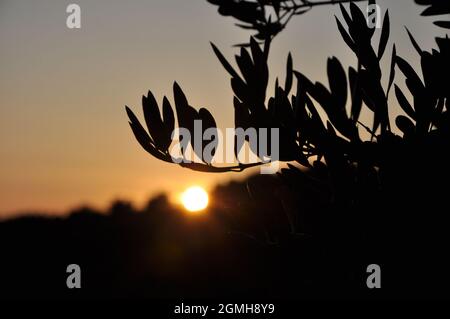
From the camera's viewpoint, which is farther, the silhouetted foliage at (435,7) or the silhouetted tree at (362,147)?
the silhouetted foliage at (435,7)

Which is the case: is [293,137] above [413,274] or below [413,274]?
above

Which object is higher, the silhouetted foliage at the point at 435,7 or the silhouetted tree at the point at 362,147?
the silhouetted foliage at the point at 435,7

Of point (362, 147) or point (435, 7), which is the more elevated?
point (435, 7)

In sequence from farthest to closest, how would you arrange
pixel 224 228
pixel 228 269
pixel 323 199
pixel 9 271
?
1. pixel 9 271
2. pixel 228 269
3. pixel 224 228
4. pixel 323 199

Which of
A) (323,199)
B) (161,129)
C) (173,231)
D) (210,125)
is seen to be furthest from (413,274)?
(173,231)

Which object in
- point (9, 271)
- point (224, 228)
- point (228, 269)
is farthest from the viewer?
point (9, 271)

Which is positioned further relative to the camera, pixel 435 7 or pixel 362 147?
pixel 435 7

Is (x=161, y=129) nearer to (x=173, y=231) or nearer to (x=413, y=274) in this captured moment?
(x=413, y=274)

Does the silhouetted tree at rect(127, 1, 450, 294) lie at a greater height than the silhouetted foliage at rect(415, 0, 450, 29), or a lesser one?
lesser

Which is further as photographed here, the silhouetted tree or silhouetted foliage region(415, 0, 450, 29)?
silhouetted foliage region(415, 0, 450, 29)

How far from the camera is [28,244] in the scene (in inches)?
674

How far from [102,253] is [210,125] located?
586 inches
